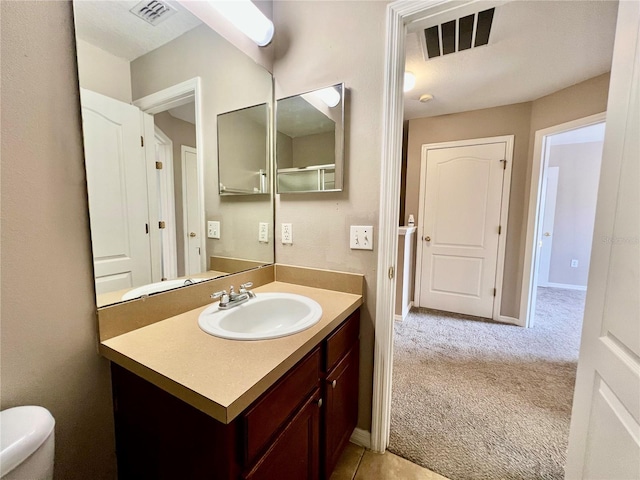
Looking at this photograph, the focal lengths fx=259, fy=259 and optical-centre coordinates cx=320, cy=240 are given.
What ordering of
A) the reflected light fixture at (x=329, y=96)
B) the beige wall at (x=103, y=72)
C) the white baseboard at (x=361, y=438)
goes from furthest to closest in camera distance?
A: the white baseboard at (x=361, y=438) < the reflected light fixture at (x=329, y=96) < the beige wall at (x=103, y=72)

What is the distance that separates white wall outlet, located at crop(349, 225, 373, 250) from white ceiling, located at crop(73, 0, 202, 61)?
3.58 ft

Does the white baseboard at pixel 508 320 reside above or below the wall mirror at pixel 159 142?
below

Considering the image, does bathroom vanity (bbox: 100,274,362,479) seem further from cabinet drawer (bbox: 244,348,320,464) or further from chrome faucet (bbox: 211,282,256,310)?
chrome faucet (bbox: 211,282,256,310)

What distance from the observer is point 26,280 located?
68 centimetres

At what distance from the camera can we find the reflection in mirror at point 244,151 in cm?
133

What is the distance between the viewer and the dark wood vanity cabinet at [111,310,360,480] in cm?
64

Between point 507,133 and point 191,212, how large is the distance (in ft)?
10.4

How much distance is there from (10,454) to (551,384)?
2.72 m

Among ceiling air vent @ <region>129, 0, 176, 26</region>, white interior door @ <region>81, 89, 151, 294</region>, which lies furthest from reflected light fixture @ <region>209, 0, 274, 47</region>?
white interior door @ <region>81, 89, 151, 294</region>

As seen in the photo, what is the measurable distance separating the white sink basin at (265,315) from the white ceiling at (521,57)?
1.36 m

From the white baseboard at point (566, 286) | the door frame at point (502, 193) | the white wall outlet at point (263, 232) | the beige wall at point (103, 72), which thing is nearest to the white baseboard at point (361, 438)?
the white wall outlet at point (263, 232)

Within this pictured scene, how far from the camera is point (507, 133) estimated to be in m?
2.73

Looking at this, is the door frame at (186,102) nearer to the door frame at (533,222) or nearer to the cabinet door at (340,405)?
the cabinet door at (340,405)

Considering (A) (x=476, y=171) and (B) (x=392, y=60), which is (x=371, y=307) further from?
(A) (x=476, y=171)
